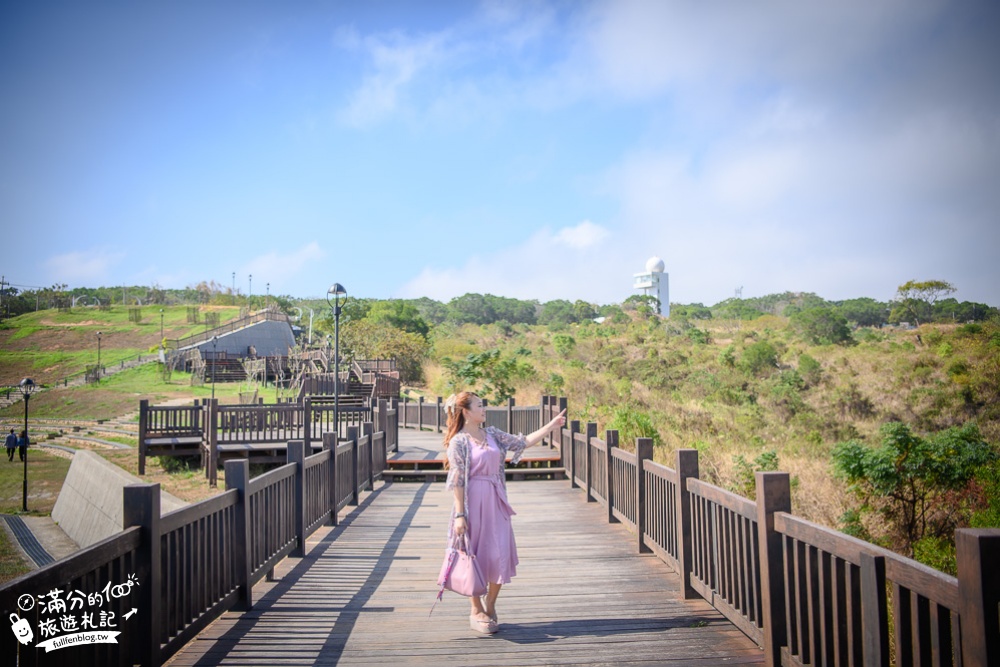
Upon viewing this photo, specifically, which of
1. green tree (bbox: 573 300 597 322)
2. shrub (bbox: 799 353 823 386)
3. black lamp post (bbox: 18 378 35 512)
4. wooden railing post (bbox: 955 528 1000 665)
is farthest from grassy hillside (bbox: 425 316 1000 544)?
green tree (bbox: 573 300 597 322)

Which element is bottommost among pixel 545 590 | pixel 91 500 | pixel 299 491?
pixel 91 500

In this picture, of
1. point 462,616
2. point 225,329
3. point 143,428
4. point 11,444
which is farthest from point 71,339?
point 462,616

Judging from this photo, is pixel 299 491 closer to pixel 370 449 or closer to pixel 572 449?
pixel 370 449

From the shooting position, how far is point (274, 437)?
53.9 ft

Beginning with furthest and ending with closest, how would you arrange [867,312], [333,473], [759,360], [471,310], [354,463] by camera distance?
[471,310]
[867,312]
[759,360]
[354,463]
[333,473]

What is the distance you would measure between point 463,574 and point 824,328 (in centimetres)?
4201

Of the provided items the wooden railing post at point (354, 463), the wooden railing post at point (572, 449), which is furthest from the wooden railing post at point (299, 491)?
the wooden railing post at point (572, 449)

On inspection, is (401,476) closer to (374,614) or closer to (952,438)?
(374,614)

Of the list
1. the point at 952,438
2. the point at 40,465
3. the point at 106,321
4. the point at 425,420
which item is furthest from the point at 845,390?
the point at 106,321

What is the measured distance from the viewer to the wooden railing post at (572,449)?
10.8 metres

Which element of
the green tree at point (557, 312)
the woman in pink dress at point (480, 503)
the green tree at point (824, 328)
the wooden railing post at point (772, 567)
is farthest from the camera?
the green tree at point (557, 312)

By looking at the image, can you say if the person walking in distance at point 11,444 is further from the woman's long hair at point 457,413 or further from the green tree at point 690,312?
the green tree at point 690,312

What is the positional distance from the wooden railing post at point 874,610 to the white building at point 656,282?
84.5 meters

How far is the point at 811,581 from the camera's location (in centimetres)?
320
